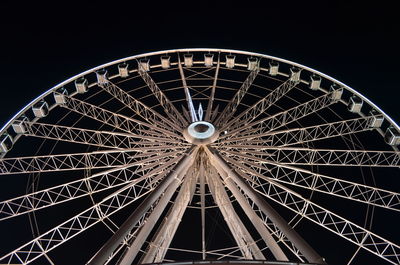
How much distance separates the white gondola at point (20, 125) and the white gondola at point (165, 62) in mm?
9136

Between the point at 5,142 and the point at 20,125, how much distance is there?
119 centimetres

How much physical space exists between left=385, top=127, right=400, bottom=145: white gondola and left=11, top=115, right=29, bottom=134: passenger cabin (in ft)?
65.9

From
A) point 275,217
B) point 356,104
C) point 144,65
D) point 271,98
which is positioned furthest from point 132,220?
point 356,104

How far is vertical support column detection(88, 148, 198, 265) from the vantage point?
11.2m

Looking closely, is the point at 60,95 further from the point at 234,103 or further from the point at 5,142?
the point at 234,103

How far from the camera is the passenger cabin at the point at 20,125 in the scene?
22453mm

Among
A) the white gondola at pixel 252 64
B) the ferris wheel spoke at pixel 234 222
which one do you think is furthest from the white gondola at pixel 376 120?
the ferris wheel spoke at pixel 234 222

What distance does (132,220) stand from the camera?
12.8 metres

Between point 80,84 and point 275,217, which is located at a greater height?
point 80,84

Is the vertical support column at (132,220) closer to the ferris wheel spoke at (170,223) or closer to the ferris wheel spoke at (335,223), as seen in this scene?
the ferris wheel spoke at (170,223)

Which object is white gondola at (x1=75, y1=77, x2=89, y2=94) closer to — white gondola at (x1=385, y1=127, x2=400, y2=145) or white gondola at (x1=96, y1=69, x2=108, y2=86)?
white gondola at (x1=96, y1=69, x2=108, y2=86)

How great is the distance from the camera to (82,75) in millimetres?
24500

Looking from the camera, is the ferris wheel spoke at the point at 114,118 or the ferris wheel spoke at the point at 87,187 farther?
the ferris wheel spoke at the point at 114,118

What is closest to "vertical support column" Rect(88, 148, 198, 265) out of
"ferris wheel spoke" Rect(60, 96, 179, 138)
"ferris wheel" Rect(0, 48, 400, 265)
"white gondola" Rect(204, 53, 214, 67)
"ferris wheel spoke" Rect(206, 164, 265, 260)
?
"ferris wheel" Rect(0, 48, 400, 265)
